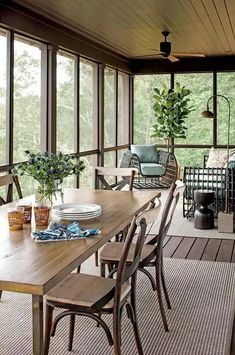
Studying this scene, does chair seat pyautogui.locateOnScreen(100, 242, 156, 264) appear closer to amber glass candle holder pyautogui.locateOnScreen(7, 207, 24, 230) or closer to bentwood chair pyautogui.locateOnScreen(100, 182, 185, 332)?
bentwood chair pyautogui.locateOnScreen(100, 182, 185, 332)

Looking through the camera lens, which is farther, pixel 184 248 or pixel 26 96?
pixel 26 96

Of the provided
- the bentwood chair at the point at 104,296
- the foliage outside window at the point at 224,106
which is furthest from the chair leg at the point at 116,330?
the foliage outside window at the point at 224,106

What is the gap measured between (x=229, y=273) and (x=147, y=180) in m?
5.33

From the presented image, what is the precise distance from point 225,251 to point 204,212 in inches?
43.6

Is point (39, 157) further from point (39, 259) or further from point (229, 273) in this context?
point (229, 273)

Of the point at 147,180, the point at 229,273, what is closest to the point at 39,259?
the point at 229,273

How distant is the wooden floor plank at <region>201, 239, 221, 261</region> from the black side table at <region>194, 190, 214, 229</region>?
1.86ft

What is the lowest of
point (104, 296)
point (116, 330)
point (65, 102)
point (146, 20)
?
point (116, 330)

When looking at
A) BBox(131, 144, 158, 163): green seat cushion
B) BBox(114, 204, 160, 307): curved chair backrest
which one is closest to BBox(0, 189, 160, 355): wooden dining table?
BBox(114, 204, 160, 307): curved chair backrest

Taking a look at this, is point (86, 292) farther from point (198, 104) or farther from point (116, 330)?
point (198, 104)

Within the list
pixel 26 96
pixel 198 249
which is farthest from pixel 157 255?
pixel 26 96

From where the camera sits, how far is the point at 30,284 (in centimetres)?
171

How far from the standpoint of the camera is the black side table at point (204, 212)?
19.2 ft

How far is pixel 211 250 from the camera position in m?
4.89
